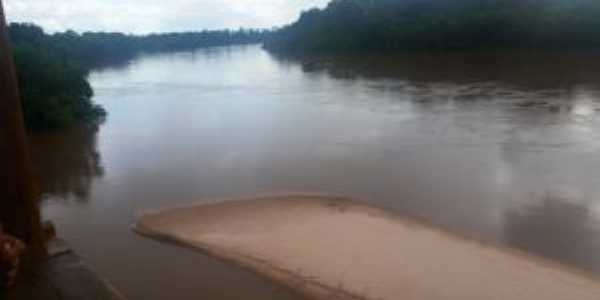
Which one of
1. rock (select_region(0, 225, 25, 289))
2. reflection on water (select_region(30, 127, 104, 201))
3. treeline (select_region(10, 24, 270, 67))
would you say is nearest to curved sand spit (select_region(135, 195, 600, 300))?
reflection on water (select_region(30, 127, 104, 201))

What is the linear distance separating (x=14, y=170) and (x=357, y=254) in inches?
304

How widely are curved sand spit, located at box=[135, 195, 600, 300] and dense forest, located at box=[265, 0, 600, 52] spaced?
3524 cm

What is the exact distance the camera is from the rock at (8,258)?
3.52 m

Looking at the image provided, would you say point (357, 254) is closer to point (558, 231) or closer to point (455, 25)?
point (558, 231)

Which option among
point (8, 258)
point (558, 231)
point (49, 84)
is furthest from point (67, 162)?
point (8, 258)

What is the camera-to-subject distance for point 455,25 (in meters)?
51.6

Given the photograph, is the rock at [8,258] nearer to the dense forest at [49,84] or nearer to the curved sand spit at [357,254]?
the curved sand spit at [357,254]

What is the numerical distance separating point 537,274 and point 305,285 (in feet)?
11.8

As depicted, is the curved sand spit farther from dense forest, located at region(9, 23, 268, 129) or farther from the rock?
dense forest, located at region(9, 23, 268, 129)

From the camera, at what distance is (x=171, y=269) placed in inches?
446

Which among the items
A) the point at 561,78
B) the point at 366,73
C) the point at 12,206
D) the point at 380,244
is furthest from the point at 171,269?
the point at 366,73

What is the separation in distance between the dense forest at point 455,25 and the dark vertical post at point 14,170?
44.2 metres

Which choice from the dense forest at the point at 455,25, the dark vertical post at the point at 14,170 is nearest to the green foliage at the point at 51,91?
the dark vertical post at the point at 14,170

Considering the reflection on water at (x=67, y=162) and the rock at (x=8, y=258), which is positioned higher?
the rock at (x=8, y=258)
